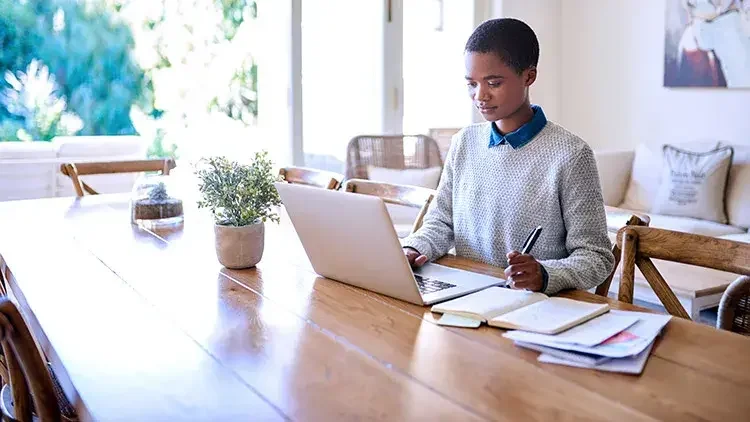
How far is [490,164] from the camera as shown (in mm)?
1712

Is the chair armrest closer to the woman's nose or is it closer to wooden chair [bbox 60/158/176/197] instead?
wooden chair [bbox 60/158/176/197]

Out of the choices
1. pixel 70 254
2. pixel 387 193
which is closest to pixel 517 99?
pixel 387 193

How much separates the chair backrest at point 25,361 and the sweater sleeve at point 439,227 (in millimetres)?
777

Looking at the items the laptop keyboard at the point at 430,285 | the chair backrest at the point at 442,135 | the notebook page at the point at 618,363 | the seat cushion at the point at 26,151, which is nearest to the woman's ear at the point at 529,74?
the laptop keyboard at the point at 430,285

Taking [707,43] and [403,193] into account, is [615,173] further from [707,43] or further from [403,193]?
[403,193]

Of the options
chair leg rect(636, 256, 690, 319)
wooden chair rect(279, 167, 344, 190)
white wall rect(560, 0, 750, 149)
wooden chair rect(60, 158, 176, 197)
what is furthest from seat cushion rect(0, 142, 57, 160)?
chair leg rect(636, 256, 690, 319)

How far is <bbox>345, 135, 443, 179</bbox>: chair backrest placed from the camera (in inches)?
178

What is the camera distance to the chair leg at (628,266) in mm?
1494

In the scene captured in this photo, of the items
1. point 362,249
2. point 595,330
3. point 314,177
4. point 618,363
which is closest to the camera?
point 618,363

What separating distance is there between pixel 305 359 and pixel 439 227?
0.76 m

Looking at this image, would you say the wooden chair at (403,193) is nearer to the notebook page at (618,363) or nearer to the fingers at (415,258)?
the fingers at (415,258)

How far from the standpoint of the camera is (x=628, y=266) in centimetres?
150

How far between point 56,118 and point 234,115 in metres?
1.36

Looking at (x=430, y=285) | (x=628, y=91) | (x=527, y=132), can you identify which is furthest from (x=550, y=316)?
(x=628, y=91)
